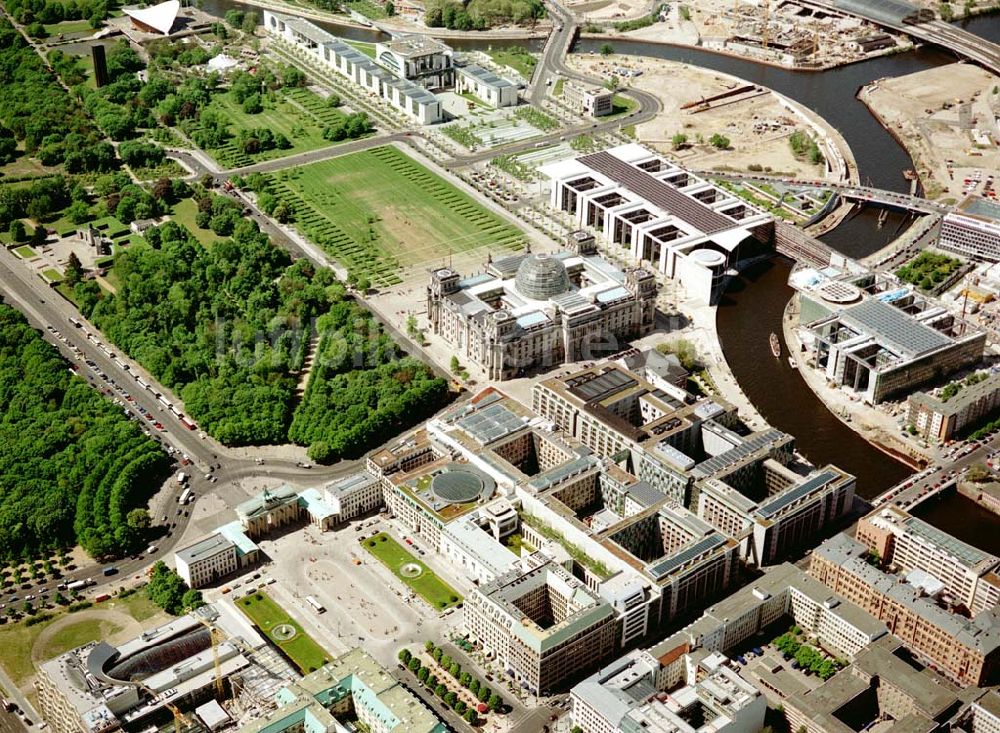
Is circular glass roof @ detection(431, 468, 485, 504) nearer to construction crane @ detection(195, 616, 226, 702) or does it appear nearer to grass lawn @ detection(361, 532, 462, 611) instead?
grass lawn @ detection(361, 532, 462, 611)

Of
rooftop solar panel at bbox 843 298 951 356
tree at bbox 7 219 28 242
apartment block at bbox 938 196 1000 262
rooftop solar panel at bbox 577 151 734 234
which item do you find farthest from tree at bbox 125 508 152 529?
apartment block at bbox 938 196 1000 262

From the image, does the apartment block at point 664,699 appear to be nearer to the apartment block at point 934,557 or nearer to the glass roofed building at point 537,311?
the apartment block at point 934,557

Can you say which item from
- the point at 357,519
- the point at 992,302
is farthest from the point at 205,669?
the point at 992,302

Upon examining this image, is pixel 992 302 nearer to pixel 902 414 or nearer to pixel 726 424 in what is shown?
pixel 902 414

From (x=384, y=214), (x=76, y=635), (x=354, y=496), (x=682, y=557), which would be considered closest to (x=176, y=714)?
(x=76, y=635)

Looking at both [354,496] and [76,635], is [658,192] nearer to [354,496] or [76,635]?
[354,496]

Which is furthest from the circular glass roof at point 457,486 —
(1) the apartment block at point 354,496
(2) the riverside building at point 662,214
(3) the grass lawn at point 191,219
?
(3) the grass lawn at point 191,219
